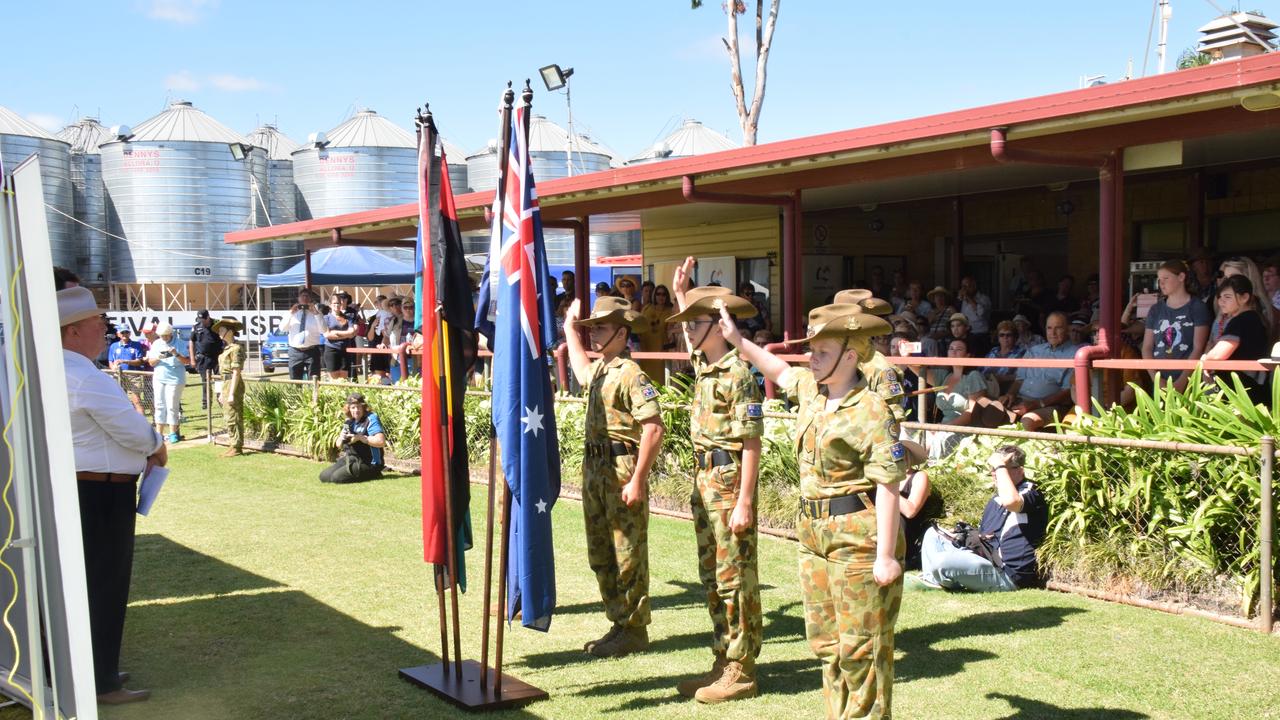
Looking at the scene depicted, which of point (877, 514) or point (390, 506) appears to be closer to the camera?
point (877, 514)

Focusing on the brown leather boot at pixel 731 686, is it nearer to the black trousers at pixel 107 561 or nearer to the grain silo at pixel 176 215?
the black trousers at pixel 107 561

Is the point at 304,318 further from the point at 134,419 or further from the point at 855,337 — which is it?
the point at 855,337

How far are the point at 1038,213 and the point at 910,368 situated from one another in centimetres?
519

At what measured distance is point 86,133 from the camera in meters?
40.8

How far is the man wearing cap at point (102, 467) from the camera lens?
5.02 meters

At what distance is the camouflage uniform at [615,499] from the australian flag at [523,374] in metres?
0.56

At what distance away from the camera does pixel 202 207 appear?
35406mm

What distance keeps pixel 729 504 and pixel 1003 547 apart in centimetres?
273

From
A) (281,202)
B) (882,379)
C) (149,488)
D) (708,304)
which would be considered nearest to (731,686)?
(882,379)

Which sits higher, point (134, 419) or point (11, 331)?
point (11, 331)

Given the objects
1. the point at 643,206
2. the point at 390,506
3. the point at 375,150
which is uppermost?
the point at 375,150

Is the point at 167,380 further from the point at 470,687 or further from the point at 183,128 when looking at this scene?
the point at 183,128

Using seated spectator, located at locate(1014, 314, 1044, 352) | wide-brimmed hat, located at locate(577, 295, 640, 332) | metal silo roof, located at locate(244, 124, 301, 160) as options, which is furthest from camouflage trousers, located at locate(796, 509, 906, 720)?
metal silo roof, located at locate(244, 124, 301, 160)

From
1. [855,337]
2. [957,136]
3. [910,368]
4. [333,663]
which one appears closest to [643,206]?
[910,368]
